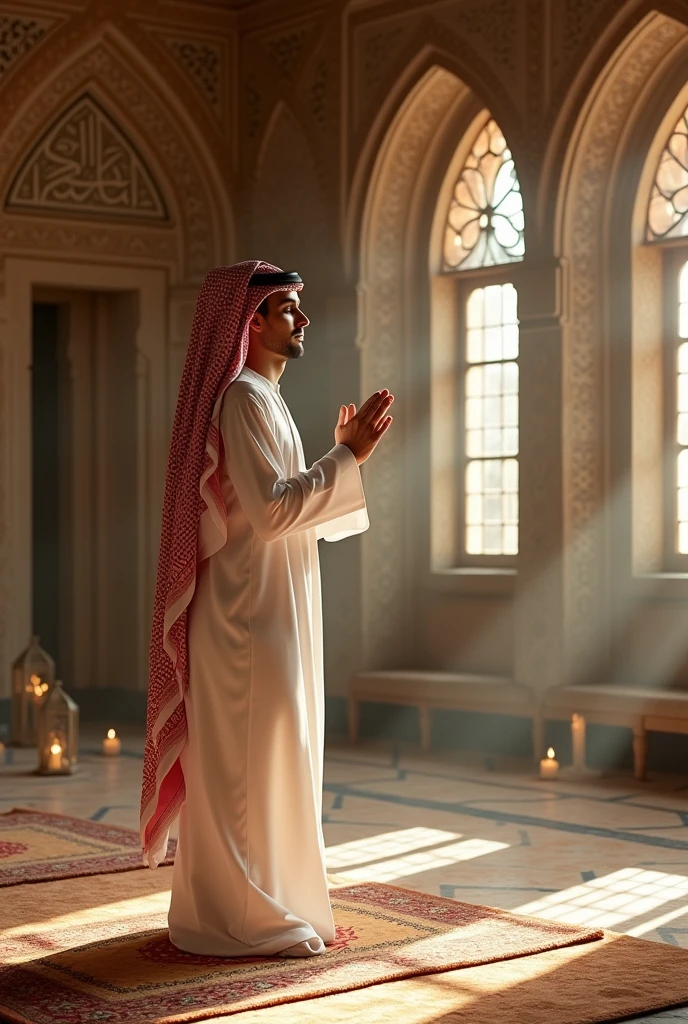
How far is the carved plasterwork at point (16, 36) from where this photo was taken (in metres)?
9.56

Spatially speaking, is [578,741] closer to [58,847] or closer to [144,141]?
[58,847]

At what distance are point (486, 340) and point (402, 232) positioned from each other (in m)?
0.84

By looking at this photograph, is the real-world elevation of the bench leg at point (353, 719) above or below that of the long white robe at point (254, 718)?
below

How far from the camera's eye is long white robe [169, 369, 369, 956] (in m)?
4.32

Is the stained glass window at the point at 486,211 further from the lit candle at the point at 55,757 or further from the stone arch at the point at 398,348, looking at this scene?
the lit candle at the point at 55,757

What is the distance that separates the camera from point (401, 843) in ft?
20.6

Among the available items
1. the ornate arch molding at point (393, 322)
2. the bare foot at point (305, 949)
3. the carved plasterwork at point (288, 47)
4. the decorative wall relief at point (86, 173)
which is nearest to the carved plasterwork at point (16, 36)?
the decorative wall relief at point (86, 173)

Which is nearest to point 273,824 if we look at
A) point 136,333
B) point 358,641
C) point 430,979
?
point 430,979

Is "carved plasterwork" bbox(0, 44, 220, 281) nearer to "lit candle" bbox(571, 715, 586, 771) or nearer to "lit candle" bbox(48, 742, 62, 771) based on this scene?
"lit candle" bbox(48, 742, 62, 771)

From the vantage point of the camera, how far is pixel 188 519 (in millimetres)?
4430

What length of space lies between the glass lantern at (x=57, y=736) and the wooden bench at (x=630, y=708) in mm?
2362

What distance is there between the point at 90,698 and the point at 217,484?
21.1 ft

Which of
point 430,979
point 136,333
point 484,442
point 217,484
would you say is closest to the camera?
point 430,979

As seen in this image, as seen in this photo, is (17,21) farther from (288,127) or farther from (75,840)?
(75,840)
